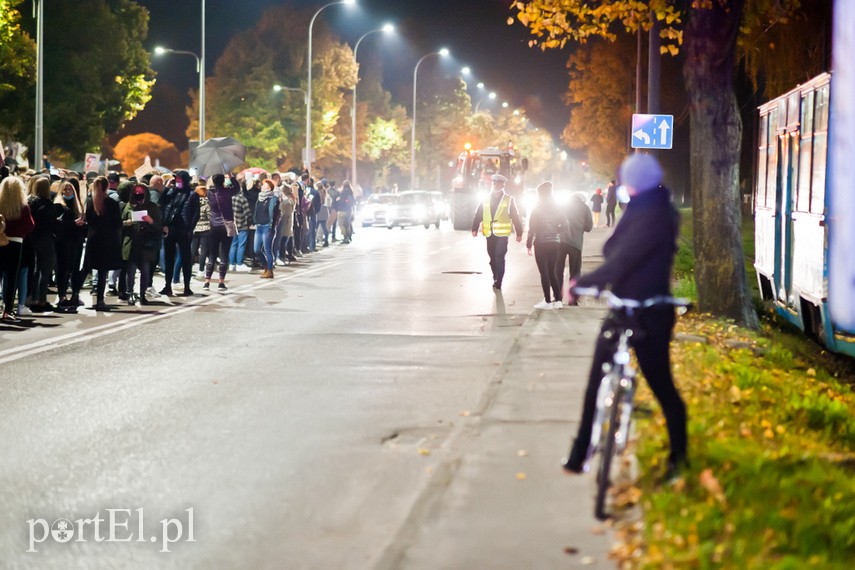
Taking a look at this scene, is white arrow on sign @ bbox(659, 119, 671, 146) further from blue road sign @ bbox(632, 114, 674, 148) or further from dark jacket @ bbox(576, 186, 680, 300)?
dark jacket @ bbox(576, 186, 680, 300)

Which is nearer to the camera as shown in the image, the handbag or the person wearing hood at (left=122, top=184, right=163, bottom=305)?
the person wearing hood at (left=122, top=184, right=163, bottom=305)

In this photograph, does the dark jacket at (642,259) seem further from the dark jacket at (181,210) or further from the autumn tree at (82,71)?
the autumn tree at (82,71)

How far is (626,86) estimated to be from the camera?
2496 inches

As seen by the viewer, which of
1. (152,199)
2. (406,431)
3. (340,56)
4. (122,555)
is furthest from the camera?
(340,56)

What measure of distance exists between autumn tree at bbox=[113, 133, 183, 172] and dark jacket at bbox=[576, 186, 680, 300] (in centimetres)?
8263

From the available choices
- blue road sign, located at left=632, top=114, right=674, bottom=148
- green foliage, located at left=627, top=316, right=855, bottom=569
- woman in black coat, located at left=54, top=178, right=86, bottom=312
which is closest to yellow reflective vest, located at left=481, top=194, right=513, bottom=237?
blue road sign, located at left=632, top=114, right=674, bottom=148

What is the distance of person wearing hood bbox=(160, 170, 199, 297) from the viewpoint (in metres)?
20.5

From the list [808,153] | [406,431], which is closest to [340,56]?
[808,153]

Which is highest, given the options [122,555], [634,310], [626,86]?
[626,86]

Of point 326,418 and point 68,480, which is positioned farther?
point 326,418

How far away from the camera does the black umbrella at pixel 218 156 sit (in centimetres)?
3372

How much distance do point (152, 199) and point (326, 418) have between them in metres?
10.9

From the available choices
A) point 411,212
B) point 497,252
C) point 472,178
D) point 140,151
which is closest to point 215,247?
point 497,252

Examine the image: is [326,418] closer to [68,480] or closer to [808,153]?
[68,480]
